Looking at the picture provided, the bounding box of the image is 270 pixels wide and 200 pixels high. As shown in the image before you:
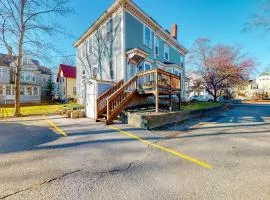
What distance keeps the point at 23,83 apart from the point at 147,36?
26689 mm

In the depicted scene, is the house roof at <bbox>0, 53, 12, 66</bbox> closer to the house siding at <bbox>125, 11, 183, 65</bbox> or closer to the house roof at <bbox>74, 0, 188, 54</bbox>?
the house roof at <bbox>74, 0, 188, 54</bbox>

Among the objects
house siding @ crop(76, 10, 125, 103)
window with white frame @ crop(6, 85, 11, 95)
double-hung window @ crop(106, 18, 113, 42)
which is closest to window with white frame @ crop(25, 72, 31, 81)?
window with white frame @ crop(6, 85, 11, 95)

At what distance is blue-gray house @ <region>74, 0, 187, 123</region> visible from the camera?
32.0 feet

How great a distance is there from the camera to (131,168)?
3506mm

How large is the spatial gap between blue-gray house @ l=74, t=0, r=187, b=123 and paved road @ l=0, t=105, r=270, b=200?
3.89 meters

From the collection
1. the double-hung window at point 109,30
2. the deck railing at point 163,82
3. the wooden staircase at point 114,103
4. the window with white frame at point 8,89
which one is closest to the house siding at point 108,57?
the double-hung window at point 109,30

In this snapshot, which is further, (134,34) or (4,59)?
(4,59)

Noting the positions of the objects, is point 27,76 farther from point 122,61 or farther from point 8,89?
point 122,61

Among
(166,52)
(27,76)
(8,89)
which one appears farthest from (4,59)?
(27,76)

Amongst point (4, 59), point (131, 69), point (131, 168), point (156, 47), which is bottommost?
point (131, 168)

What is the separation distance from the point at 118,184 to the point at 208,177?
174 centimetres

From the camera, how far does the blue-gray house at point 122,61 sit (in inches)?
384

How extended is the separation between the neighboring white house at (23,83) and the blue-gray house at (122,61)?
15.8 m

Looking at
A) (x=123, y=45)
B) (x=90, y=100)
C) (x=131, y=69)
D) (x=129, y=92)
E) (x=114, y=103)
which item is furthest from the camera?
(x=131, y=69)
